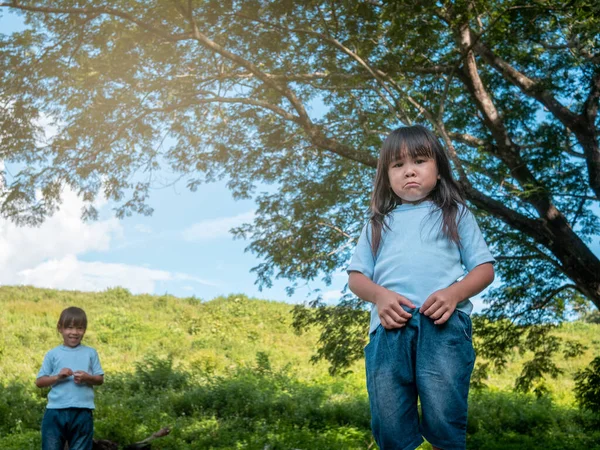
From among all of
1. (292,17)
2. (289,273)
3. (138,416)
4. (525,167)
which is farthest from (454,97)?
(138,416)

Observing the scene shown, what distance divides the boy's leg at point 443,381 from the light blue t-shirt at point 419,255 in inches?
4.5

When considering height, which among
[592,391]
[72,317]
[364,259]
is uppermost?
[364,259]

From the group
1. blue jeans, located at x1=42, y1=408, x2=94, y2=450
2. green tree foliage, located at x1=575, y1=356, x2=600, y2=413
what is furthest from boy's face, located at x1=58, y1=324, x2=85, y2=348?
green tree foliage, located at x1=575, y1=356, x2=600, y2=413

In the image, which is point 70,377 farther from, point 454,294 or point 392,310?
point 454,294

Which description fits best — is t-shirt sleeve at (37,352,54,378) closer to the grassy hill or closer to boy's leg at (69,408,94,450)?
boy's leg at (69,408,94,450)

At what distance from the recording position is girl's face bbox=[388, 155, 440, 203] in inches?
87.8

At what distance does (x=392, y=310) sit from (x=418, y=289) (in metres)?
0.13

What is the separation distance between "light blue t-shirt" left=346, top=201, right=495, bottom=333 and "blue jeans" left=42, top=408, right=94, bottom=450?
304cm

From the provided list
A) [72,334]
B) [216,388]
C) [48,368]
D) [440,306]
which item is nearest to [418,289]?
[440,306]

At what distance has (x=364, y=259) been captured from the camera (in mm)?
2219

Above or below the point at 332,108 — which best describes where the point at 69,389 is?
below

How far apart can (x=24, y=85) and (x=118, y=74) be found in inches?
46.4

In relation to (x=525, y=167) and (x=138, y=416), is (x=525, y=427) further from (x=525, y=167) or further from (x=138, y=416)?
(x=138, y=416)

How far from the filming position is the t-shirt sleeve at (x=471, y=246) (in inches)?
83.4
